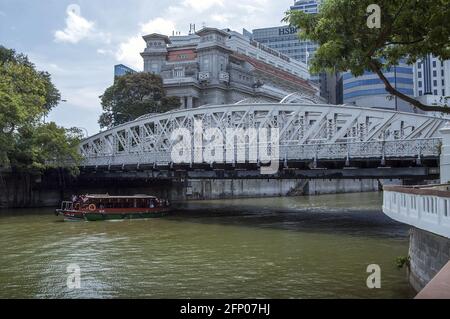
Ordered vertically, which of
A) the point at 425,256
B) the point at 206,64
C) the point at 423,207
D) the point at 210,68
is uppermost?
the point at 206,64

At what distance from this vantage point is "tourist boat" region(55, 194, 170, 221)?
4359cm

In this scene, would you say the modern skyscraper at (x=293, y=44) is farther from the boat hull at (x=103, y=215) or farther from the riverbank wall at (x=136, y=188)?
the boat hull at (x=103, y=215)

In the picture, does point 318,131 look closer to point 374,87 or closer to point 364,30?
point 364,30

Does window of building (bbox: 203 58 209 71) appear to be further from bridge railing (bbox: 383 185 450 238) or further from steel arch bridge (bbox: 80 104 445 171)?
bridge railing (bbox: 383 185 450 238)

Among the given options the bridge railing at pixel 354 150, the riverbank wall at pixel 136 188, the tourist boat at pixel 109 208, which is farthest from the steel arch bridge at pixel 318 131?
the riverbank wall at pixel 136 188

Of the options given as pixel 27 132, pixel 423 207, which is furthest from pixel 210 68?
pixel 423 207

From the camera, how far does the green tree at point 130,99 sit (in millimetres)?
80062

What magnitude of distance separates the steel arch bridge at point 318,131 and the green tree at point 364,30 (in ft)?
61.6

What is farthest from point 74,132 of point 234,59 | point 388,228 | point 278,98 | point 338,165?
point 278,98

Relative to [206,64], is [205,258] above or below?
below

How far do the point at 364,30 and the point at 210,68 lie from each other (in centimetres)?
9371

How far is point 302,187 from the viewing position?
91.9 m

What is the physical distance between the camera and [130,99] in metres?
80.6
